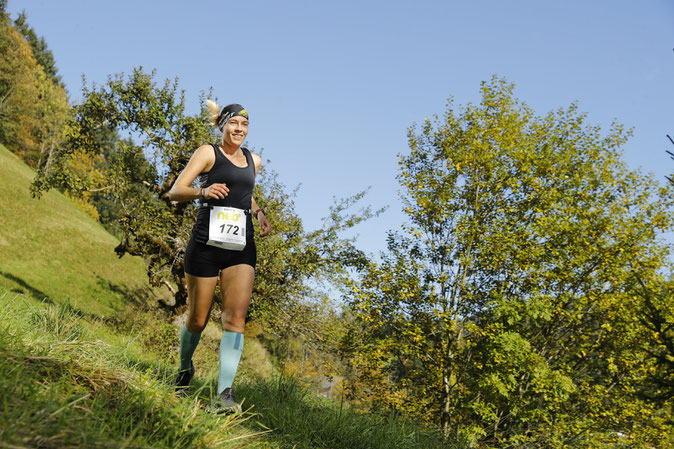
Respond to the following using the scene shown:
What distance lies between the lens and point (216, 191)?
3.05 meters

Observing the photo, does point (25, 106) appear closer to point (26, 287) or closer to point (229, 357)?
point (26, 287)

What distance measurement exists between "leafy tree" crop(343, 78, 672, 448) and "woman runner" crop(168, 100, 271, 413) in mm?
7413

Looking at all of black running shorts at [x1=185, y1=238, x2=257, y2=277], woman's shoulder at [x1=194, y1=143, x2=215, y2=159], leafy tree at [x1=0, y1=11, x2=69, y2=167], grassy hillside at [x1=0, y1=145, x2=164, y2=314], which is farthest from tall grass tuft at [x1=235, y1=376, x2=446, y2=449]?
leafy tree at [x1=0, y1=11, x2=69, y2=167]

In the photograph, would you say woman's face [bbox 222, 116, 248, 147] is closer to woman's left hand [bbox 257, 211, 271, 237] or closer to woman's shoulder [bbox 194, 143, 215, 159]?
woman's shoulder [bbox 194, 143, 215, 159]

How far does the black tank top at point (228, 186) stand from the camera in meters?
3.28

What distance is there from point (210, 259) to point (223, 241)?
194mm

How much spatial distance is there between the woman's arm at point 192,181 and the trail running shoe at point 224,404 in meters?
1.28

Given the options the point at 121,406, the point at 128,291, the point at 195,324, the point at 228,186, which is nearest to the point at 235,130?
the point at 228,186

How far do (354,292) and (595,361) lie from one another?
7.11 m

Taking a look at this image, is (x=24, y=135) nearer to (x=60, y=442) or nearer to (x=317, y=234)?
(x=317, y=234)

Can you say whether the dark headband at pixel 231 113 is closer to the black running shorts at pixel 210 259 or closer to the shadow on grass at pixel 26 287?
the black running shorts at pixel 210 259

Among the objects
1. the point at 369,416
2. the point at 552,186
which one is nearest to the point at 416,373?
the point at 552,186

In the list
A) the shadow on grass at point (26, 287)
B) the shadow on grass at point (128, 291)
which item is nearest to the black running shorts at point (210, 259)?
the shadow on grass at point (26, 287)

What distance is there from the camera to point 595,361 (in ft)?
40.6
